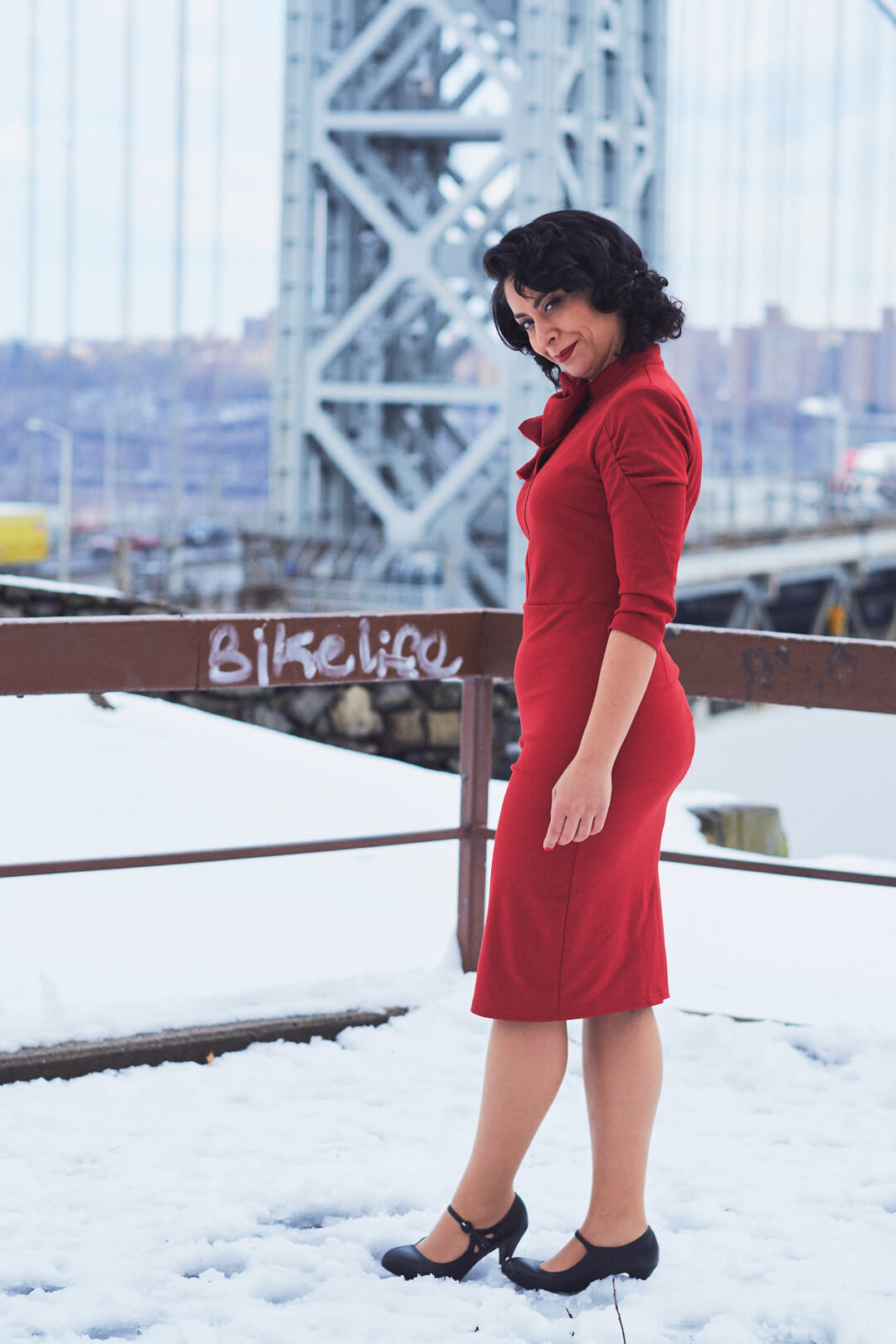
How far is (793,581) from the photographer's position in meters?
30.2

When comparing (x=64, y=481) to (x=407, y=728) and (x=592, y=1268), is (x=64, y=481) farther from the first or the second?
(x=592, y=1268)

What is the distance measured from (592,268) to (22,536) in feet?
88.6

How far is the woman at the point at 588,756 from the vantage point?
57.7 inches

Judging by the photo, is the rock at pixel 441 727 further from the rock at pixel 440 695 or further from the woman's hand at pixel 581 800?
the woman's hand at pixel 581 800

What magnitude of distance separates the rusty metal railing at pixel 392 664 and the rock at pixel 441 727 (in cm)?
445

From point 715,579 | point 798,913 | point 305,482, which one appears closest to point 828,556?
point 715,579

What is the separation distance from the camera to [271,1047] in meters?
2.30

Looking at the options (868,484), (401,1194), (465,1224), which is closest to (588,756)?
(465,1224)

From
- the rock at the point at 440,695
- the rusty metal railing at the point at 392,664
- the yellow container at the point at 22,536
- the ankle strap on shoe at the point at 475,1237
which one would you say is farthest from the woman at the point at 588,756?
the yellow container at the point at 22,536

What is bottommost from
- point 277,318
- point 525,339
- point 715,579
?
point 715,579

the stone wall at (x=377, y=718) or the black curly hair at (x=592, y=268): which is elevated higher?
the black curly hair at (x=592, y=268)

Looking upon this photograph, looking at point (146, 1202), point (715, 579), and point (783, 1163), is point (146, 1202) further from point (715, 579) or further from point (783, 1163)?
point (715, 579)

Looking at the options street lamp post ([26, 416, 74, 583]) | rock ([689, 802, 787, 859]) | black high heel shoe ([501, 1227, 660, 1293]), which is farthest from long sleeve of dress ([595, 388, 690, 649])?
street lamp post ([26, 416, 74, 583])

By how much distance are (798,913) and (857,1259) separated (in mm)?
2130
